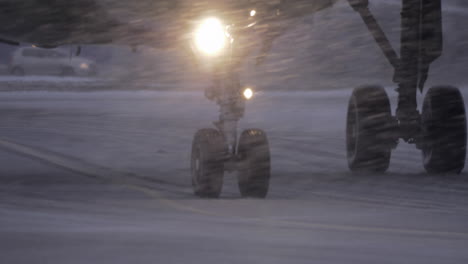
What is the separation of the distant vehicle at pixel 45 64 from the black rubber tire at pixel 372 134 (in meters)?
25.1

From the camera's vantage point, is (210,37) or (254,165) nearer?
(254,165)

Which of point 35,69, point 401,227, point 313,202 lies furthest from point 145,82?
point 401,227

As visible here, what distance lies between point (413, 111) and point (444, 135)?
365 millimetres

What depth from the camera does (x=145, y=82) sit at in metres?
24.7

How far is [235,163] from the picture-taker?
576 centimetres

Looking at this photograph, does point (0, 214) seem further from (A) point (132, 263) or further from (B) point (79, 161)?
(B) point (79, 161)

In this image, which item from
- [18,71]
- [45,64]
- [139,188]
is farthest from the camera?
[45,64]

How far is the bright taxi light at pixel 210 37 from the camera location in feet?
19.3

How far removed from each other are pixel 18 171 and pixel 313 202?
3.09 meters

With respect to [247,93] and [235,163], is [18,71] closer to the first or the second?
[247,93]

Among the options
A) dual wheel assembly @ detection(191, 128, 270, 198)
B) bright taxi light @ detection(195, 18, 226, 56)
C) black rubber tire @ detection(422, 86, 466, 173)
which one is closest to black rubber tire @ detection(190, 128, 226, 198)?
dual wheel assembly @ detection(191, 128, 270, 198)

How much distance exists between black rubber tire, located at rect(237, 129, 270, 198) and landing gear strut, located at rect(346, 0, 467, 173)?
6.25ft

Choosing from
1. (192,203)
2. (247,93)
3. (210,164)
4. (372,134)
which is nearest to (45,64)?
(372,134)

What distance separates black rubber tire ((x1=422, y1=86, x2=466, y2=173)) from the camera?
23.9 ft
